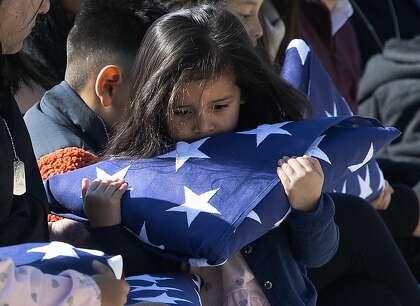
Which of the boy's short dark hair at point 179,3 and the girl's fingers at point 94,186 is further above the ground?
the boy's short dark hair at point 179,3

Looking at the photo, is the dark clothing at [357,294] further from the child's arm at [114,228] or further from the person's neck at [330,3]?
the person's neck at [330,3]

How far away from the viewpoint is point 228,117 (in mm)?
2373

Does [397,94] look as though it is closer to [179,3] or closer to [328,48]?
[328,48]

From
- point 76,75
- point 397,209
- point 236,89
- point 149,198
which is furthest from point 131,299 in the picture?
point 397,209

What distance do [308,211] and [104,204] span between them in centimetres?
40

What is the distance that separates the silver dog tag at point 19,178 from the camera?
2.07m

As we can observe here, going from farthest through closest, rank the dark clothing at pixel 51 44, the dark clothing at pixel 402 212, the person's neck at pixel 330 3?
the person's neck at pixel 330 3
the dark clothing at pixel 402 212
the dark clothing at pixel 51 44

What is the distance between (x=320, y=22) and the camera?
3.96 meters

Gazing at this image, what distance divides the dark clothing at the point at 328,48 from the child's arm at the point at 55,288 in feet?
6.98

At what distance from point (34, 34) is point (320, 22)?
150cm

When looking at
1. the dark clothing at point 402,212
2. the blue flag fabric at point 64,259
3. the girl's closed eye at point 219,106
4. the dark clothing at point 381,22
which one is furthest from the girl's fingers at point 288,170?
the dark clothing at point 381,22

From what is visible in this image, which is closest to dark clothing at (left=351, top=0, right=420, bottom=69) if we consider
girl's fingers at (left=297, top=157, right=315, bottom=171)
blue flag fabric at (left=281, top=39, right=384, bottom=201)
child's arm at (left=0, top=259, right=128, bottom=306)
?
blue flag fabric at (left=281, top=39, right=384, bottom=201)

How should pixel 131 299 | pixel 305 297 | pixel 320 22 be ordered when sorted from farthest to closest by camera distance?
pixel 320 22
pixel 305 297
pixel 131 299

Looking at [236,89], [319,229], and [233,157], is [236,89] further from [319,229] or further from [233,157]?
[319,229]
